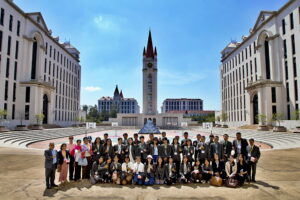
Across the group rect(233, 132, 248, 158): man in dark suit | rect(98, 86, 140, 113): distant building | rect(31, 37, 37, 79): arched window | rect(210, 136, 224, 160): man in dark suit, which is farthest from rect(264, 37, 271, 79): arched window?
rect(98, 86, 140, 113): distant building

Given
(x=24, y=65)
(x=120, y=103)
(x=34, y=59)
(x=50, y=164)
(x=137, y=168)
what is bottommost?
(x=137, y=168)

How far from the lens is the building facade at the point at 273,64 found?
2930cm

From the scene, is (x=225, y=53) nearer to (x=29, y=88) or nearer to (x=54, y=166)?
(x=29, y=88)

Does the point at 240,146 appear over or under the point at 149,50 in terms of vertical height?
under

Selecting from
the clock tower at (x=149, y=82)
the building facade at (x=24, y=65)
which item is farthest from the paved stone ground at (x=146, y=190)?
the clock tower at (x=149, y=82)

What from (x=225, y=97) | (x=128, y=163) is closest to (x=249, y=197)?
(x=128, y=163)

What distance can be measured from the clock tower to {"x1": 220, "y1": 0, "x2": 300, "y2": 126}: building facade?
2570 cm

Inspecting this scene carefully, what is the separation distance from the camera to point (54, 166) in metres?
5.71

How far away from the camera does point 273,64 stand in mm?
33094

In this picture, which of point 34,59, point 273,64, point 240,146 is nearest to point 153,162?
point 240,146

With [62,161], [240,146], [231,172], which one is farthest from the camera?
[240,146]

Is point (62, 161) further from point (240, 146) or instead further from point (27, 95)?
point (27, 95)

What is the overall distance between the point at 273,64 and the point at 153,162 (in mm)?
35188

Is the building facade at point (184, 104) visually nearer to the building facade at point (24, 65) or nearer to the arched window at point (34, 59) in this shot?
the building facade at point (24, 65)
